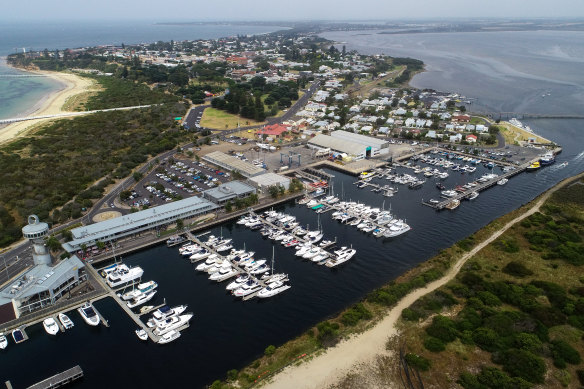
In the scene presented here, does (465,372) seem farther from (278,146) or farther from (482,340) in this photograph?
(278,146)

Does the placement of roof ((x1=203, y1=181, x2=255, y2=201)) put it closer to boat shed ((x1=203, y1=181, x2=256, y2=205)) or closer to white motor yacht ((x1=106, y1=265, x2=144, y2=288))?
boat shed ((x1=203, y1=181, x2=256, y2=205))

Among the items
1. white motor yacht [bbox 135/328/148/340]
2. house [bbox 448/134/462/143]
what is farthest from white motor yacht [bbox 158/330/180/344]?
house [bbox 448/134/462/143]

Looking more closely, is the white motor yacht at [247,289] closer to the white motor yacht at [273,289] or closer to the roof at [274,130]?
the white motor yacht at [273,289]

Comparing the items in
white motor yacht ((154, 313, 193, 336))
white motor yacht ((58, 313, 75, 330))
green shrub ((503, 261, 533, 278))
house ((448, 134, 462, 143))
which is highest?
house ((448, 134, 462, 143))

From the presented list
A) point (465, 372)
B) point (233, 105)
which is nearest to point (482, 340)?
point (465, 372)

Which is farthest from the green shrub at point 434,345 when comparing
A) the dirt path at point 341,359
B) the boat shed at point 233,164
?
the boat shed at point 233,164

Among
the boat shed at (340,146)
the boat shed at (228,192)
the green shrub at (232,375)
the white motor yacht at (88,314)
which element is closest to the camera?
the green shrub at (232,375)

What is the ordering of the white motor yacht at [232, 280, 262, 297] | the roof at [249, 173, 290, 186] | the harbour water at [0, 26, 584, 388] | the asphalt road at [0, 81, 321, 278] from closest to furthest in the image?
1. the harbour water at [0, 26, 584, 388]
2. the white motor yacht at [232, 280, 262, 297]
3. the asphalt road at [0, 81, 321, 278]
4. the roof at [249, 173, 290, 186]
